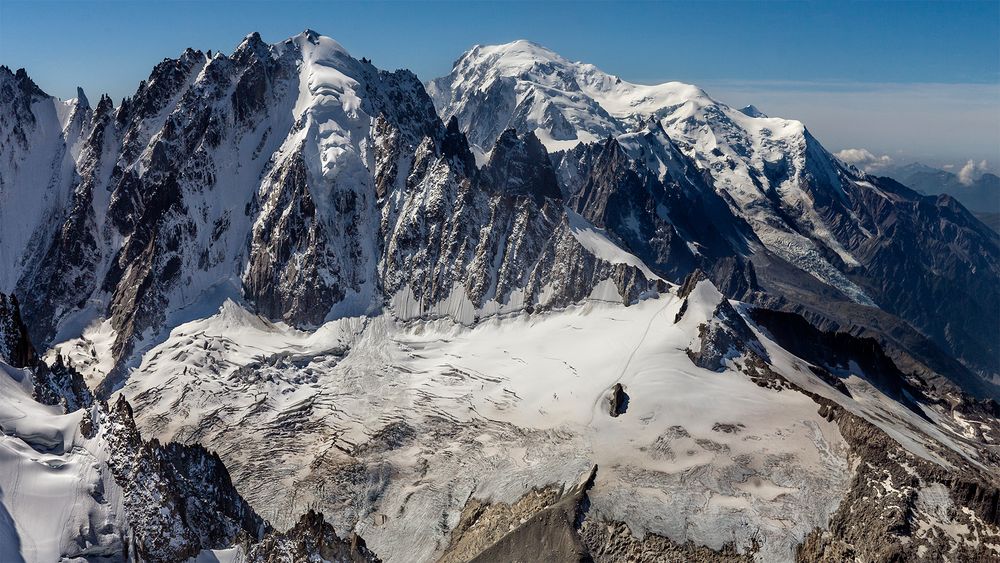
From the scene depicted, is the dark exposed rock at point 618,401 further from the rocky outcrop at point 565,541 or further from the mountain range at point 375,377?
the rocky outcrop at point 565,541

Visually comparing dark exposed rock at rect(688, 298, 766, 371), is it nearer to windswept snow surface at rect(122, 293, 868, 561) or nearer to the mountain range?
the mountain range

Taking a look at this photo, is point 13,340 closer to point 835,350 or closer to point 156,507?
point 156,507

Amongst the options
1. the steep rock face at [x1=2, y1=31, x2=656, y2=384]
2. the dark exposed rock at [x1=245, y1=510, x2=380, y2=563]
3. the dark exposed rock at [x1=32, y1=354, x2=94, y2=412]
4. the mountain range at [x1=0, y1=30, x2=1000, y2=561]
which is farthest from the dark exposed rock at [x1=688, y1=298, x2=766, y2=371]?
the dark exposed rock at [x1=32, y1=354, x2=94, y2=412]

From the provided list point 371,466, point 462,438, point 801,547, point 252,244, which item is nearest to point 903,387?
point 801,547

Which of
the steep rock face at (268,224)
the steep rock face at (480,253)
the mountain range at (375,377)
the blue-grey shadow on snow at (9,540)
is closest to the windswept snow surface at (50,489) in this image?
the blue-grey shadow on snow at (9,540)

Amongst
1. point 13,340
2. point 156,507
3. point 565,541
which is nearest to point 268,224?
point 13,340

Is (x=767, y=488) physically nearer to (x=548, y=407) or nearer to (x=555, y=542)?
(x=555, y=542)
